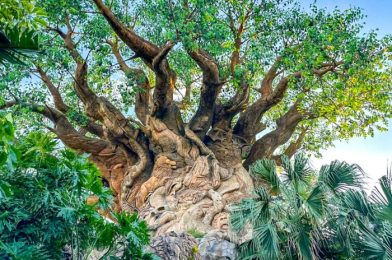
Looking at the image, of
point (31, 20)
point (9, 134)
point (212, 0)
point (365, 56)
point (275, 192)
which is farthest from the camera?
point (365, 56)

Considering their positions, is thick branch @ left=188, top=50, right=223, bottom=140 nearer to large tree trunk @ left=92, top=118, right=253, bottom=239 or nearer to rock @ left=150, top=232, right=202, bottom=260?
large tree trunk @ left=92, top=118, right=253, bottom=239

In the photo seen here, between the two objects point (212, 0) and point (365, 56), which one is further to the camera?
point (365, 56)

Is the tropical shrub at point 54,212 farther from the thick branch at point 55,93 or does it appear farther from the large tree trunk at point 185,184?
the thick branch at point 55,93

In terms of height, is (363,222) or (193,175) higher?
(193,175)

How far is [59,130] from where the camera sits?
449 inches

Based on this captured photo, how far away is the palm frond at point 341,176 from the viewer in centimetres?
704

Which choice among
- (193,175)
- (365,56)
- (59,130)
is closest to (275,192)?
(193,175)

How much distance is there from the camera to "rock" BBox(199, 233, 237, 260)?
727 cm

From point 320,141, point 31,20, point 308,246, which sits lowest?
point 308,246

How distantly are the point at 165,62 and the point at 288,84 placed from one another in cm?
279

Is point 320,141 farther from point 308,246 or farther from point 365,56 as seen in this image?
point 308,246

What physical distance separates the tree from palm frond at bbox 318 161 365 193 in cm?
253

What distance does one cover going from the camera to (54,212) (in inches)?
194

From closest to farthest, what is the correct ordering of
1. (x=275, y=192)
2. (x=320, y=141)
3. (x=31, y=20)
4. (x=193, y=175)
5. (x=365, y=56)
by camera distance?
1. (x=31, y=20)
2. (x=275, y=192)
3. (x=365, y=56)
4. (x=193, y=175)
5. (x=320, y=141)
